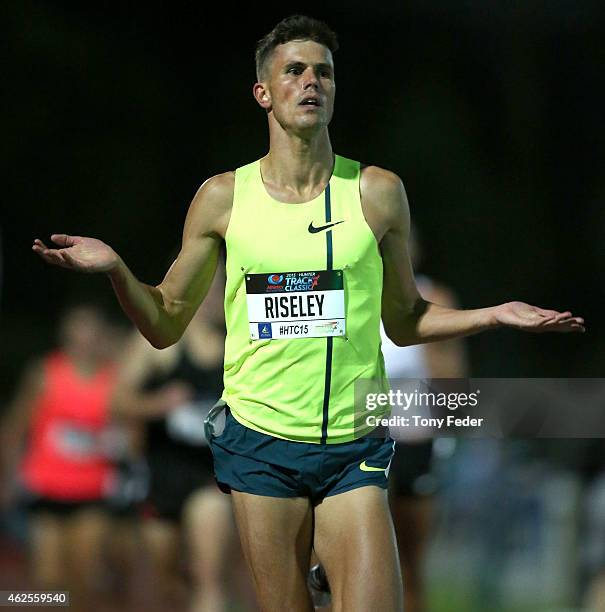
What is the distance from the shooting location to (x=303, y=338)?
3459 millimetres

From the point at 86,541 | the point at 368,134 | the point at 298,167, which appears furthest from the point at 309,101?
the point at 86,541

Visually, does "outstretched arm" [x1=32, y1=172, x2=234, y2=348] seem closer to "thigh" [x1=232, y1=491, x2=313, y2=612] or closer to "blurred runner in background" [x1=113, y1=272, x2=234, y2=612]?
"thigh" [x1=232, y1=491, x2=313, y2=612]

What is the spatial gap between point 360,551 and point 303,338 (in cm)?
64

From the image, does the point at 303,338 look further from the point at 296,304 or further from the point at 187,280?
the point at 187,280

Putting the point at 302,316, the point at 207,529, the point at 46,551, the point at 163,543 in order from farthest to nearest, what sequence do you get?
1. the point at 46,551
2. the point at 163,543
3. the point at 207,529
4. the point at 302,316

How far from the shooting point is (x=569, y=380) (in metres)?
5.58

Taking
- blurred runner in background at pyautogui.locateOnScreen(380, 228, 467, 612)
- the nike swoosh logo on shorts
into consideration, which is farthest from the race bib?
blurred runner in background at pyautogui.locateOnScreen(380, 228, 467, 612)

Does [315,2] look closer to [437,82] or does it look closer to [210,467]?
[437,82]

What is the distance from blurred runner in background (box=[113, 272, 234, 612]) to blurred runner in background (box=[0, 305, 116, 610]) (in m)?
0.27

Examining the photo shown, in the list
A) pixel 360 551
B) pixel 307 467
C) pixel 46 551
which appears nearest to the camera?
pixel 360 551

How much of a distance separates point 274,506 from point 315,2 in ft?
9.42

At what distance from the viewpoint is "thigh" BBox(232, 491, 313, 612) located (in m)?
3.36

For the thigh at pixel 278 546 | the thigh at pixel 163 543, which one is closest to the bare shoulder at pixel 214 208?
the thigh at pixel 278 546

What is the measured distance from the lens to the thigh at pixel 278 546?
336cm
